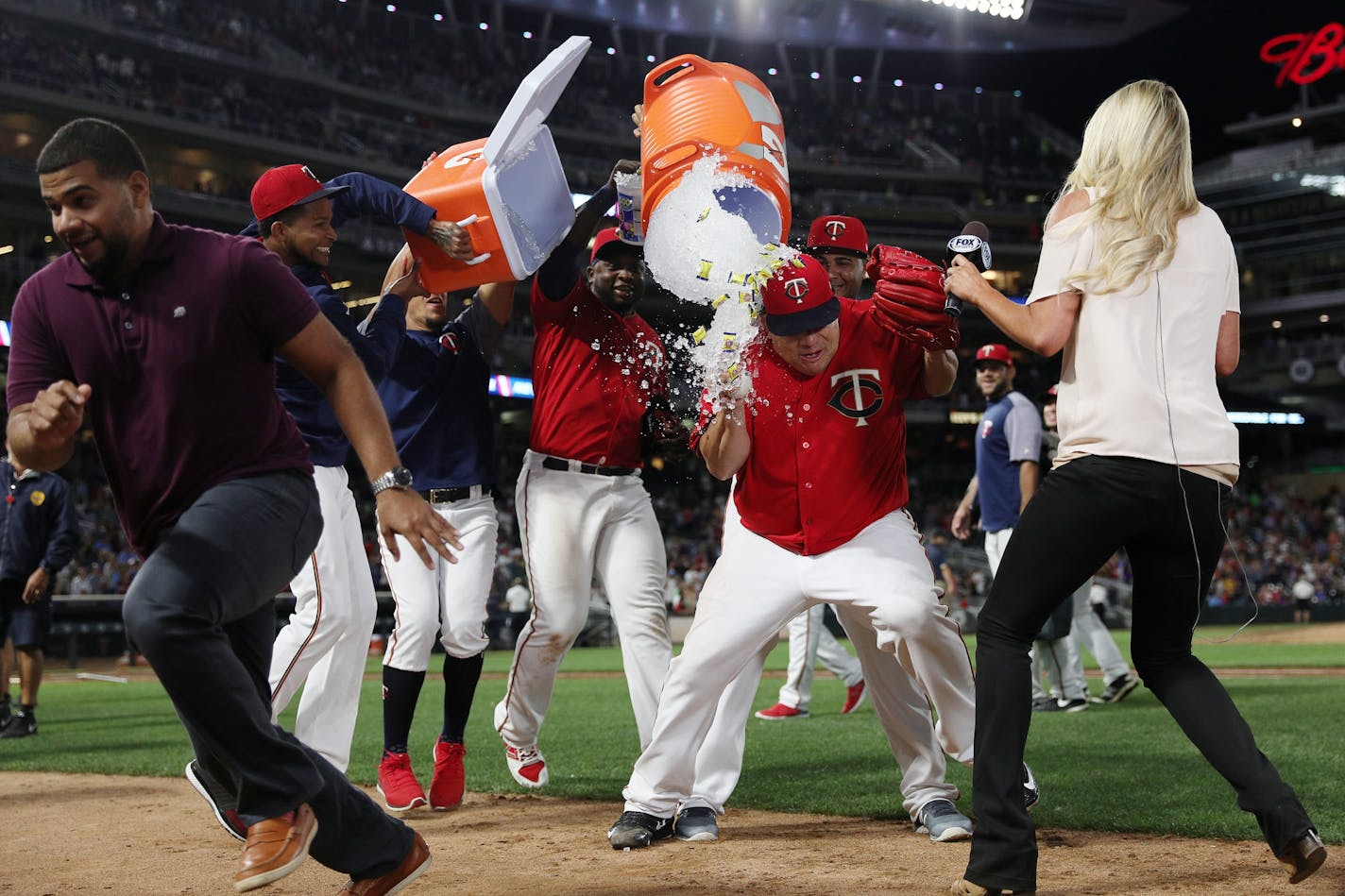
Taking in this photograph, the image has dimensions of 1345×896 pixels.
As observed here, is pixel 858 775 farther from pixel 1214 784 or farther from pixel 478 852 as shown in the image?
pixel 478 852

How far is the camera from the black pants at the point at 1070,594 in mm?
3248

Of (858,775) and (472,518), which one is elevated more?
(472,518)

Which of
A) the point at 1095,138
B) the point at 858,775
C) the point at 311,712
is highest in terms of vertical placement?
the point at 1095,138

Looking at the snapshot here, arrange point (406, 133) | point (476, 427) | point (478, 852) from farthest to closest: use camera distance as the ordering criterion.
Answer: point (406, 133), point (476, 427), point (478, 852)

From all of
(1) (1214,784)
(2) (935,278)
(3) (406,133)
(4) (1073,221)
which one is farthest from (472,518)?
(3) (406,133)

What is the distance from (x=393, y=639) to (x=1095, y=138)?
3.54 metres

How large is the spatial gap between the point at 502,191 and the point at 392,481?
1.92 metres

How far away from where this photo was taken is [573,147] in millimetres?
42625

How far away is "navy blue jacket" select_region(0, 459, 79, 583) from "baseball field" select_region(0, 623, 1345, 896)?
4.17 ft

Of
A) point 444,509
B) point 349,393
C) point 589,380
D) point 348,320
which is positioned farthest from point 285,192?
point 349,393

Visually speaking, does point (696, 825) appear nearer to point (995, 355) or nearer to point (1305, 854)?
point (1305, 854)

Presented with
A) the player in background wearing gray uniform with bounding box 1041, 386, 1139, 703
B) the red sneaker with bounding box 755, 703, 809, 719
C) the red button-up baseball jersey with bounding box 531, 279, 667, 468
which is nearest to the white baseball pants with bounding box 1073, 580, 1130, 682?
the player in background wearing gray uniform with bounding box 1041, 386, 1139, 703

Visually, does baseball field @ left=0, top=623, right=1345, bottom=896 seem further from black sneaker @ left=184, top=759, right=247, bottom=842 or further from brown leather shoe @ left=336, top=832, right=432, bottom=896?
brown leather shoe @ left=336, top=832, right=432, bottom=896

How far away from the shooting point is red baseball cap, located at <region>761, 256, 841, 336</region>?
410cm
